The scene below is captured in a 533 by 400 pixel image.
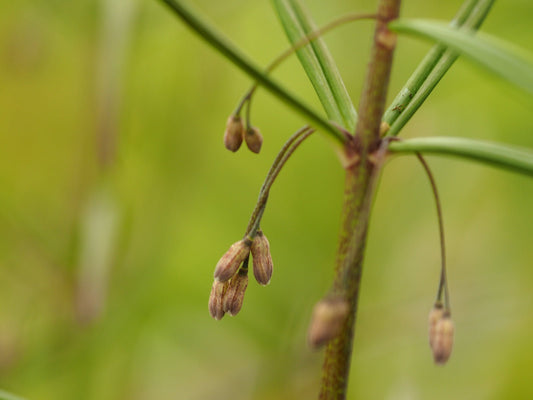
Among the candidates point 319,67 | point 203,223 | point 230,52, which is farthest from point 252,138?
point 203,223

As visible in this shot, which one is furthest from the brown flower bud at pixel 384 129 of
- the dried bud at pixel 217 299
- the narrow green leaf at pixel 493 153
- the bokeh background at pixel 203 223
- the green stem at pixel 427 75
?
the bokeh background at pixel 203 223

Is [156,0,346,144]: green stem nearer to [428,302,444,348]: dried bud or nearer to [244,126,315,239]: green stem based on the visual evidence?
[244,126,315,239]: green stem

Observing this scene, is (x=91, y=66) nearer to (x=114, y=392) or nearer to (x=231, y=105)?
(x=231, y=105)

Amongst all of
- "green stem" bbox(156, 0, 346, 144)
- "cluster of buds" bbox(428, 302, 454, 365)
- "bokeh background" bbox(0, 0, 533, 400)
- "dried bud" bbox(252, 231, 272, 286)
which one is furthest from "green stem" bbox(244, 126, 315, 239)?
"bokeh background" bbox(0, 0, 533, 400)

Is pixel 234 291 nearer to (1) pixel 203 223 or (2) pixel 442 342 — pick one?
(2) pixel 442 342

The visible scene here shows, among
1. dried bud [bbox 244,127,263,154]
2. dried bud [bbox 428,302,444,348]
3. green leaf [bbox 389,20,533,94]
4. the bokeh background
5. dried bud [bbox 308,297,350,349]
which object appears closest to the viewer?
green leaf [bbox 389,20,533,94]

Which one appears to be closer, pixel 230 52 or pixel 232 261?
pixel 230 52
